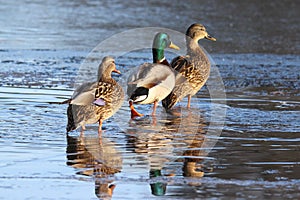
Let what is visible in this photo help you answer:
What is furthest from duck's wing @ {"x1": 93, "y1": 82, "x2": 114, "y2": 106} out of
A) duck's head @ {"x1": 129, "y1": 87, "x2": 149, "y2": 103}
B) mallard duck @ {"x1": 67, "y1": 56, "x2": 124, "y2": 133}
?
duck's head @ {"x1": 129, "y1": 87, "x2": 149, "y2": 103}

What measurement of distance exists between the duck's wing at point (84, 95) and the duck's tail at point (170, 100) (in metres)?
1.74

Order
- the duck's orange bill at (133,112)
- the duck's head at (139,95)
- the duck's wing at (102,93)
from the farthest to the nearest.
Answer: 1. the duck's orange bill at (133,112)
2. the duck's head at (139,95)
3. the duck's wing at (102,93)

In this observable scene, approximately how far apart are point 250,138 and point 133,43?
7.40m

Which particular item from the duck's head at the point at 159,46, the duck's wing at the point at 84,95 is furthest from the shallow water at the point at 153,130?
the duck's head at the point at 159,46

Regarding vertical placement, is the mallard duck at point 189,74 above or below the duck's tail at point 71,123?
above

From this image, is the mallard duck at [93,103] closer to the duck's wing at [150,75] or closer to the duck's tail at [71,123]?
the duck's tail at [71,123]

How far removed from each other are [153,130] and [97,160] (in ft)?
5.33

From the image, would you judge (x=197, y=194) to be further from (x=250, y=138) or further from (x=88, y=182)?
(x=250, y=138)

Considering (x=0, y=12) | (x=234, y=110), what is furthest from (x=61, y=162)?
(x=0, y=12)

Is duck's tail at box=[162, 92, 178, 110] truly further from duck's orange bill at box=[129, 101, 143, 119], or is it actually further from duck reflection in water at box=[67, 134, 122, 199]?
duck reflection in water at box=[67, 134, 122, 199]

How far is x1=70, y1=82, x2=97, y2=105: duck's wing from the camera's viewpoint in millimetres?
7106

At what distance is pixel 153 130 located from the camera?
301 inches

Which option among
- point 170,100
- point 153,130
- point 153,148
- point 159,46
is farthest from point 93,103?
point 159,46

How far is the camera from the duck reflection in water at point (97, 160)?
5.27m
